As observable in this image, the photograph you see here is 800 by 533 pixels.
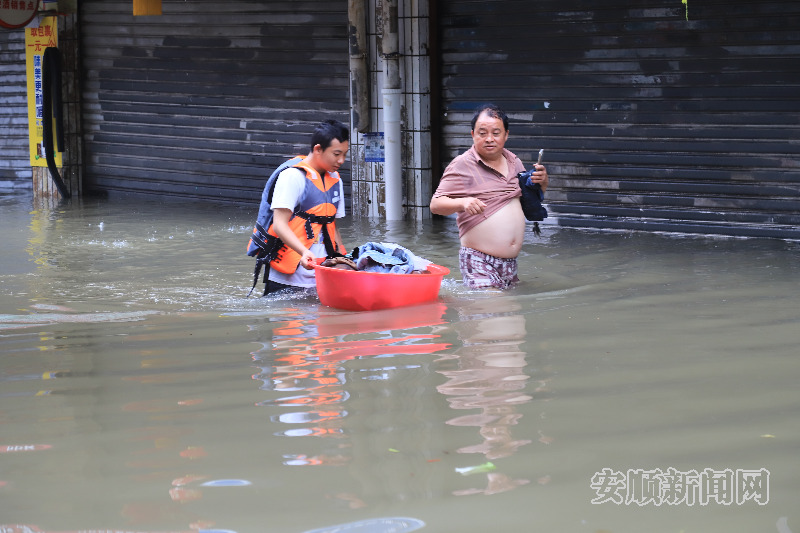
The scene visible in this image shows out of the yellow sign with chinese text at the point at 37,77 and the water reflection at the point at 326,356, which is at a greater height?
the yellow sign with chinese text at the point at 37,77

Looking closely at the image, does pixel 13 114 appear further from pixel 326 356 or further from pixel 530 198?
pixel 326 356

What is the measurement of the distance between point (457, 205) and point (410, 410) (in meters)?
2.69

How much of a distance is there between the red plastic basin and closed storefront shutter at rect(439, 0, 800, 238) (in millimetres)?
4908

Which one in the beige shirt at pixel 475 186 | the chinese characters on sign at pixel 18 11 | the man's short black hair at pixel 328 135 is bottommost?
the beige shirt at pixel 475 186

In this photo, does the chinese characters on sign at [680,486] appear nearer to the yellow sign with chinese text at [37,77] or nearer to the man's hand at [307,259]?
the man's hand at [307,259]

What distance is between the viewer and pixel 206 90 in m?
14.5

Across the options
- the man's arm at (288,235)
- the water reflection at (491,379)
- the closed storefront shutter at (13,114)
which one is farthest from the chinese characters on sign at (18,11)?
the water reflection at (491,379)

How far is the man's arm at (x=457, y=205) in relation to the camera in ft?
21.5

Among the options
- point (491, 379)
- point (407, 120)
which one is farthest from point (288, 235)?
point (407, 120)

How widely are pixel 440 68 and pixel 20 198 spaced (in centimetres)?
720

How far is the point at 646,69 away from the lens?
10648mm

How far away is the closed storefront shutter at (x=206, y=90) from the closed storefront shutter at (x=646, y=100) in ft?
6.75

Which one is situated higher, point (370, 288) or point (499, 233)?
point (499, 233)

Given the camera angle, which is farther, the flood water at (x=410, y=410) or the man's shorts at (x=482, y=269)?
the man's shorts at (x=482, y=269)
